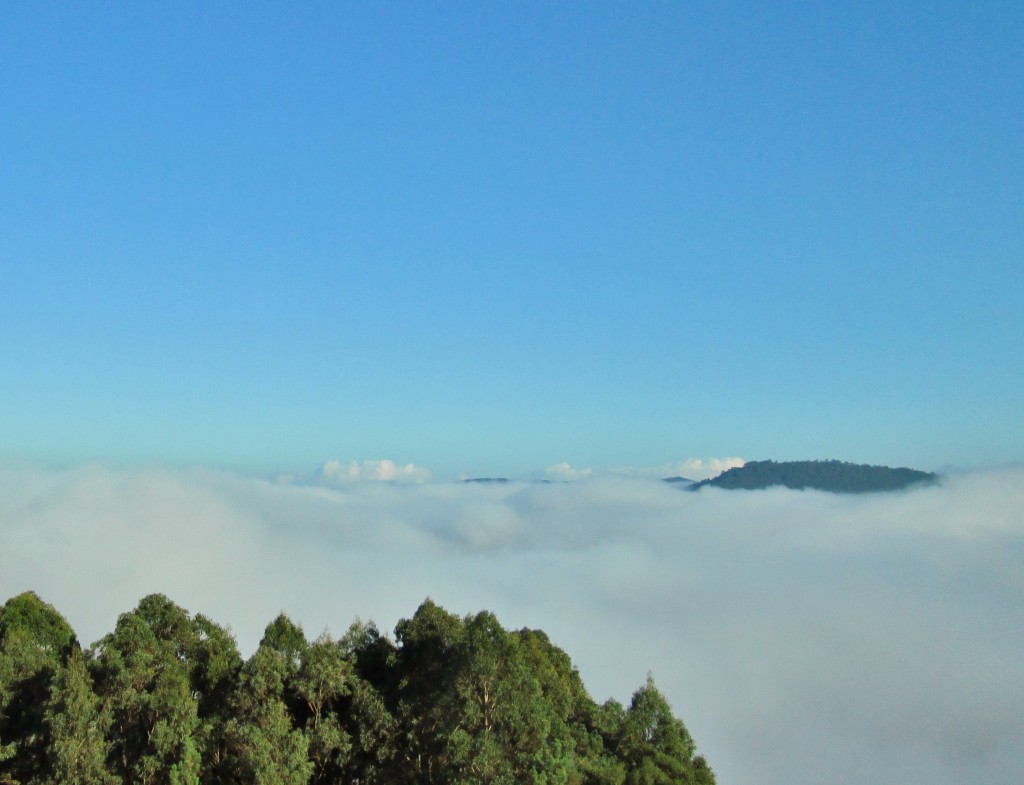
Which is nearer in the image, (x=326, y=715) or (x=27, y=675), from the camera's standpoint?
(x=326, y=715)

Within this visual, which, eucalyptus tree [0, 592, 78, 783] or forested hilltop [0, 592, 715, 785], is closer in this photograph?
forested hilltop [0, 592, 715, 785]

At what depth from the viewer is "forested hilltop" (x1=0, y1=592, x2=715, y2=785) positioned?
2452cm

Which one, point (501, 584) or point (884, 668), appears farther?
point (501, 584)

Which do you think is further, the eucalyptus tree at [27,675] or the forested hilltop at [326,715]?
the eucalyptus tree at [27,675]

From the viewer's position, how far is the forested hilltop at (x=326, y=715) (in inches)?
965

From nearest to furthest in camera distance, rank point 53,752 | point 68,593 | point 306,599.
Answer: point 53,752 → point 68,593 → point 306,599

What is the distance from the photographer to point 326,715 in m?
28.0

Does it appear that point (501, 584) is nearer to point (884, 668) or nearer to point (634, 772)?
point (884, 668)

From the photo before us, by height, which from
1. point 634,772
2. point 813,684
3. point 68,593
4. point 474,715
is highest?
point 474,715

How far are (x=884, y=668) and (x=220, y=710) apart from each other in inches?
5447

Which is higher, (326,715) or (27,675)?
(27,675)

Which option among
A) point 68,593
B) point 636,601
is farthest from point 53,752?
point 636,601

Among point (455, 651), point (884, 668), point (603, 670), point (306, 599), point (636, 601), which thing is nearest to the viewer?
point (455, 651)

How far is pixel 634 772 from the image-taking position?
2673 centimetres
